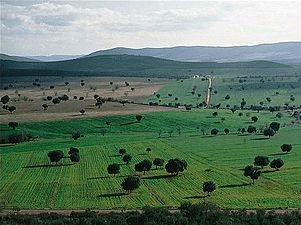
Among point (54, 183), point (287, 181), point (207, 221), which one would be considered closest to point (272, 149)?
point (287, 181)

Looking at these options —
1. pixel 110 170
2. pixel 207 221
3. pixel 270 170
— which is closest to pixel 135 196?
pixel 110 170

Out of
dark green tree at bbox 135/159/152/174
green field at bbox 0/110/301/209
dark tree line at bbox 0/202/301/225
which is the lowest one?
green field at bbox 0/110/301/209

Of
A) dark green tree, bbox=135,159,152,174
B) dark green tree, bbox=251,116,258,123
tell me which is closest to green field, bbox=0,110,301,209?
dark green tree, bbox=135,159,152,174

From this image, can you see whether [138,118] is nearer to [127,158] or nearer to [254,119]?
[254,119]

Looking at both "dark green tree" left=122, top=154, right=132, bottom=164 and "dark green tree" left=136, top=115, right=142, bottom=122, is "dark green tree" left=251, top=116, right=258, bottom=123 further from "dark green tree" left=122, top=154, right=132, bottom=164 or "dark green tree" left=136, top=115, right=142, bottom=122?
"dark green tree" left=122, top=154, right=132, bottom=164

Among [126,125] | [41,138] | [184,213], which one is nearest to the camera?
[184,213]

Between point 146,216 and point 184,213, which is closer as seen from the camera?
point 146,216

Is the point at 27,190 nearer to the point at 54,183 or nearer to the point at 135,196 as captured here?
the point at 54,183

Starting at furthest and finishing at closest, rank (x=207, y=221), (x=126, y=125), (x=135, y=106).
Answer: (x=135, y=106)
(x=126, y=125)
(x=207, y=221)

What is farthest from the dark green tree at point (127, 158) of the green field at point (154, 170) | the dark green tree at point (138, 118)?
the dark green tree at point (138, 118)
